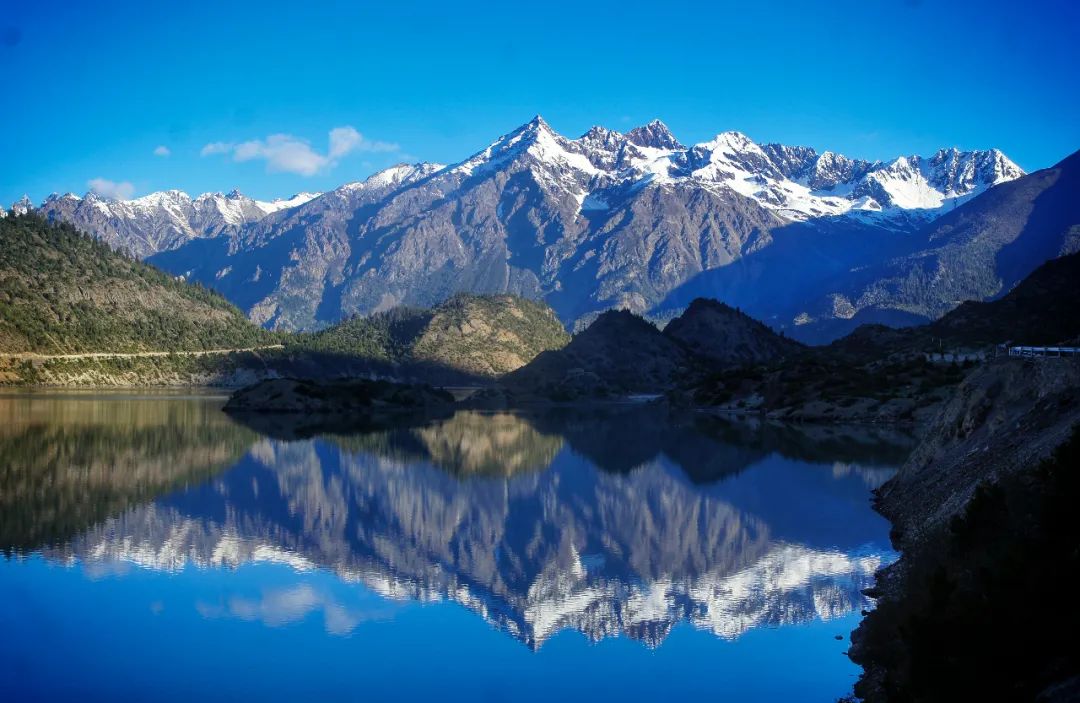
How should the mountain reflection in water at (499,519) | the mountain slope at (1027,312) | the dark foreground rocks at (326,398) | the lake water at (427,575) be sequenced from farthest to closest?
the dark foreground rocks at (326,398), the mountain slope at (1027,312), the mountain reflection in water at (499,519), the lake water at (427,575)

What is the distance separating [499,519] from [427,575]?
1233cm

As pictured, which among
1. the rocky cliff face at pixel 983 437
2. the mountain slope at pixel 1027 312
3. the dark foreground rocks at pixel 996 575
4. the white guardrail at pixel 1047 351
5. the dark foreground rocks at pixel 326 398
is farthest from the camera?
the dark foreground rocks at pixel 326 398

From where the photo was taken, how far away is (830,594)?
30.4m

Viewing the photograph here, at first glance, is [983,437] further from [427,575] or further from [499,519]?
[427,575]

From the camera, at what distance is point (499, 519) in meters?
45.8

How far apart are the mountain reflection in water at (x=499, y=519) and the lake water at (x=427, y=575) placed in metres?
0.19

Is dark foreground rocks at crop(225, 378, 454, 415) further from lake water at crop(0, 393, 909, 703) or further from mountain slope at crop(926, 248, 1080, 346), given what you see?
mountain slope at crop(926, 248, 1080, 346)

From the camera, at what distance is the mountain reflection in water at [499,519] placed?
1205 inches

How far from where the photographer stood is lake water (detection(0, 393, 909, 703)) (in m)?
23.0

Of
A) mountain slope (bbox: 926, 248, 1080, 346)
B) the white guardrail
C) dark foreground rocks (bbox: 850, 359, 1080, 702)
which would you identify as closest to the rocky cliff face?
dark foreground rocks (bbox: 850, 359, 1080, 702)

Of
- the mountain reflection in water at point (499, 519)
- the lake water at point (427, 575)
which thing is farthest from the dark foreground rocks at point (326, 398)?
the lake water at point (427, 575)

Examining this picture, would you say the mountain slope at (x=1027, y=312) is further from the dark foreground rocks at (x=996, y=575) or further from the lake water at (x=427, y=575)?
the dark foreground rocks at (x=996, y=575)

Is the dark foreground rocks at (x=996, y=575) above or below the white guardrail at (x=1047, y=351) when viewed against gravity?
below

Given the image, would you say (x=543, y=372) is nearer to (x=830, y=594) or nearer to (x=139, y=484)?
(x=139, y=484)
